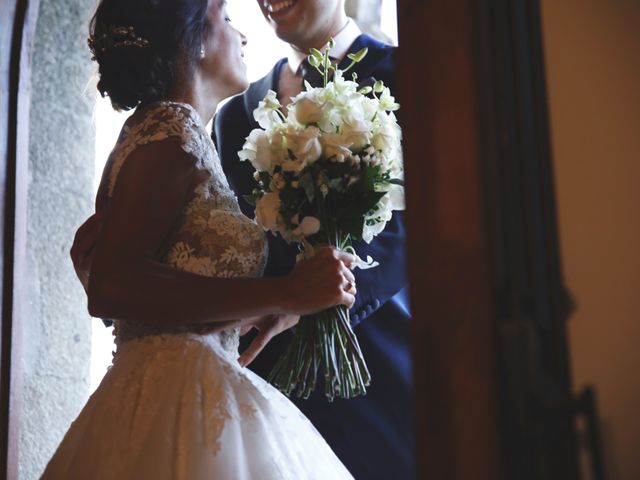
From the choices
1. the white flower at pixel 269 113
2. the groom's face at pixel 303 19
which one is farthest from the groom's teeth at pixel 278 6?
the white flower at pixel 269 113

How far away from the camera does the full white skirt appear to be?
1755 millimetres

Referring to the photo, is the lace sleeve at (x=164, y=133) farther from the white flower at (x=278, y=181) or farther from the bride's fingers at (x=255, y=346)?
the bride's fingers at (x=255, y=346)

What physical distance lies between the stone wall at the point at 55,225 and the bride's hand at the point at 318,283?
134 centimetres

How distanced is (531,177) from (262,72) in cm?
226

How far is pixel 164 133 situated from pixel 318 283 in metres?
0.45

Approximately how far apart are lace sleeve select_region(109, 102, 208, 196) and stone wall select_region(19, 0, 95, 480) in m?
0.98

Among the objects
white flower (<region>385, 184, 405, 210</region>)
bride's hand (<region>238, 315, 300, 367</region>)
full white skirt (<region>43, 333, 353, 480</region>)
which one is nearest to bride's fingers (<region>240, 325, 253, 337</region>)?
bride's hand (<region>238, 315, 300, 367</region>)

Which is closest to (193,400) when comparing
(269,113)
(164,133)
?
(164,133)

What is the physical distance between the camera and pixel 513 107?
136cm

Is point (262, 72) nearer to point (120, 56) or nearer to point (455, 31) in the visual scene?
point (120, 56)

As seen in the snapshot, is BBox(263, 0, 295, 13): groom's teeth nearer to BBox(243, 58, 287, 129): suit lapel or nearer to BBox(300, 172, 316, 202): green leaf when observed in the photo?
BBox(243, 58, 287, 129): suit lapel

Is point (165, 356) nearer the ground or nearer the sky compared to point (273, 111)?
nearer the ground

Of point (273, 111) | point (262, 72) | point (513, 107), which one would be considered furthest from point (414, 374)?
point (262, 72)

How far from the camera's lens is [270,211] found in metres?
2.05
